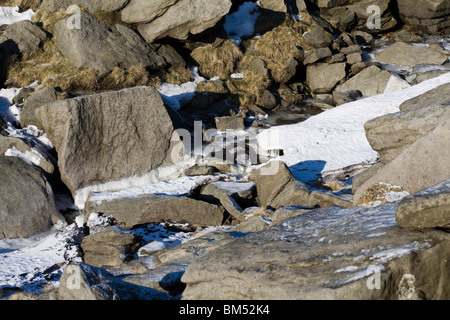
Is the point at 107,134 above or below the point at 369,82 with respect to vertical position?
above

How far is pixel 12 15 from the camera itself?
1975 centimetres

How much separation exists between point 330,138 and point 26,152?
957cm

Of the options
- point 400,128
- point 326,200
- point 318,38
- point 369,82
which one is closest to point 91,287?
point 326,200

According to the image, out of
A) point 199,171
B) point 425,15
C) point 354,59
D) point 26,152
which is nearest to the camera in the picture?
point 26,152

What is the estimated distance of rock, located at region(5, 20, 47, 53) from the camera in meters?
18.6

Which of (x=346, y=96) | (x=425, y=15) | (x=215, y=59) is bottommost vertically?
(x=346, y=96)

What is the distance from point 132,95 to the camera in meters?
14.4

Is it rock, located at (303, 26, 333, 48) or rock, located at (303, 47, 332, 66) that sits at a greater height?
rock, located at (303, 26, 333, 48)

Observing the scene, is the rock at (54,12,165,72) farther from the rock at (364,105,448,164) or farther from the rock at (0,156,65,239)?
the rock at (364,105,448,164)

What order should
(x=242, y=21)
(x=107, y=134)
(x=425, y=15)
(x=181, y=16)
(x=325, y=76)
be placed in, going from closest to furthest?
(x=107, y=134) → (x=181, y=16) → (x=325, y=76) → (x=242, y=21) → (x=425, y=15)

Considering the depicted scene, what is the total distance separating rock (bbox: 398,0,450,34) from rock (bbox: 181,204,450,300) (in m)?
23.9

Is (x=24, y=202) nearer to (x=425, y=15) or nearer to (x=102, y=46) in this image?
(x=102, y=46)

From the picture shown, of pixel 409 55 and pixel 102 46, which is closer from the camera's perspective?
pixel 102 46

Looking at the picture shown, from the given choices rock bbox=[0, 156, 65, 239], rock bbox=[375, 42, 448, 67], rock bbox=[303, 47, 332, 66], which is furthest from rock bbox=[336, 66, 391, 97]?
rock bbox=[0, 156, 65, 239]
